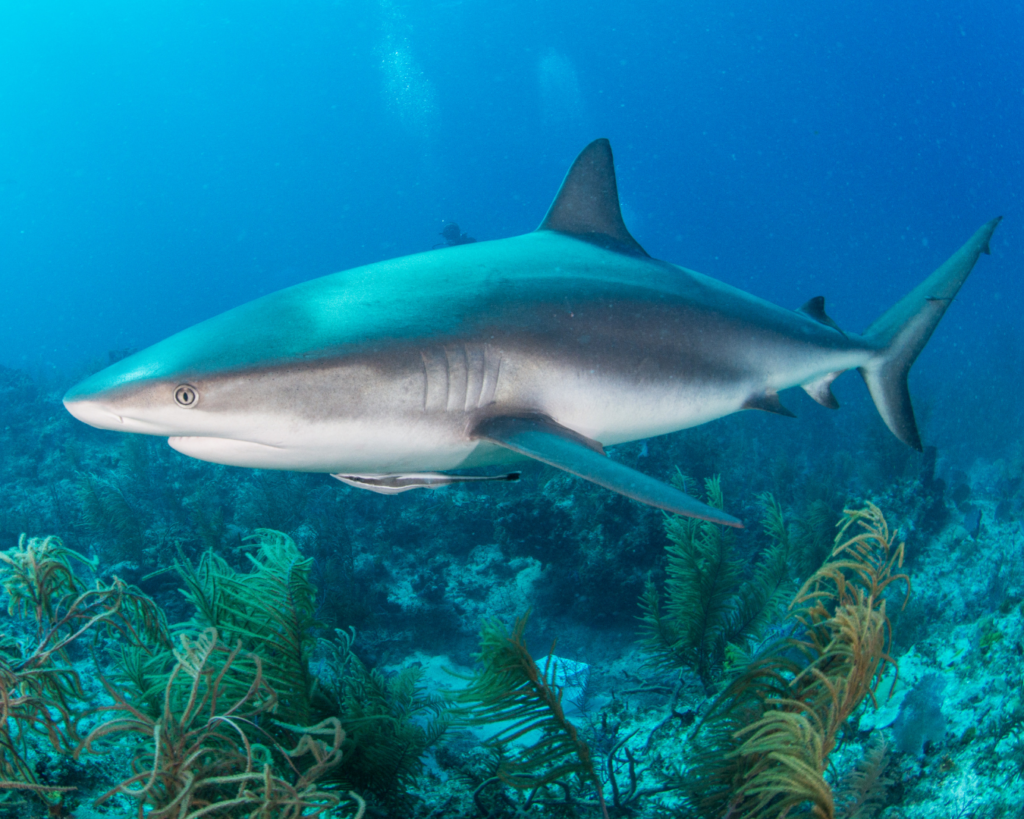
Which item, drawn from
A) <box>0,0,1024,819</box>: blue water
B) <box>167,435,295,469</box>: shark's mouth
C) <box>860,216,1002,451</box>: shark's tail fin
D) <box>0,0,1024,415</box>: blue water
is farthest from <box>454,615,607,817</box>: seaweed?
<box>0,0,1024,415</box>: blue water

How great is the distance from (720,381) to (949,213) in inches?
6832

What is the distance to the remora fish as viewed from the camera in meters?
2.02

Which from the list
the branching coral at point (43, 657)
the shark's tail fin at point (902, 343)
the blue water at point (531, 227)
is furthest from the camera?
the blue water at point (531, 227)

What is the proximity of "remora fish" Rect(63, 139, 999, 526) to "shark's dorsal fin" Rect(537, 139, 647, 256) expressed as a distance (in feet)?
0.04

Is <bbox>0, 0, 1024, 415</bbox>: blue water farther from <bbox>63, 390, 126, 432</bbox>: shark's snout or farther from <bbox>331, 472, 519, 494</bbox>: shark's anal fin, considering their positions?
<bbox>63, 390, 126, 432</bbox>: shark's snout

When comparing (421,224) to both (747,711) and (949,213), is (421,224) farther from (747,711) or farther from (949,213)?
(747,711)

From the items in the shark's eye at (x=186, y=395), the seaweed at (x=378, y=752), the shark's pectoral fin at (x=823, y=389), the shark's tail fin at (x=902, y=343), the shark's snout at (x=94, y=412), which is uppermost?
the shark's tail fin at (x=902, y=343)

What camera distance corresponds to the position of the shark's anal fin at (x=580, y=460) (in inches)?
71.5

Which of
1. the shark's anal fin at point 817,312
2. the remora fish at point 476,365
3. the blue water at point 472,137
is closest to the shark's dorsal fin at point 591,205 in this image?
the remora fish at point 476,365

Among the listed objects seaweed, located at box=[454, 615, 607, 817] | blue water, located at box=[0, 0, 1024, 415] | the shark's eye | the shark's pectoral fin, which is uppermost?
blue water, located at box=[0, 0, 1024, 415]

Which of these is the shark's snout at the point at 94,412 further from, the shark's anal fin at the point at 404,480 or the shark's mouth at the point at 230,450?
the shark's anal fin at the point at 404,480

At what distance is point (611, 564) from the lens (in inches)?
250

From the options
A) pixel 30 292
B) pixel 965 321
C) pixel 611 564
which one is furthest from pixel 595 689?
pixel 30 292

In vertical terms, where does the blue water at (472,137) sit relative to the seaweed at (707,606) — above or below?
above
